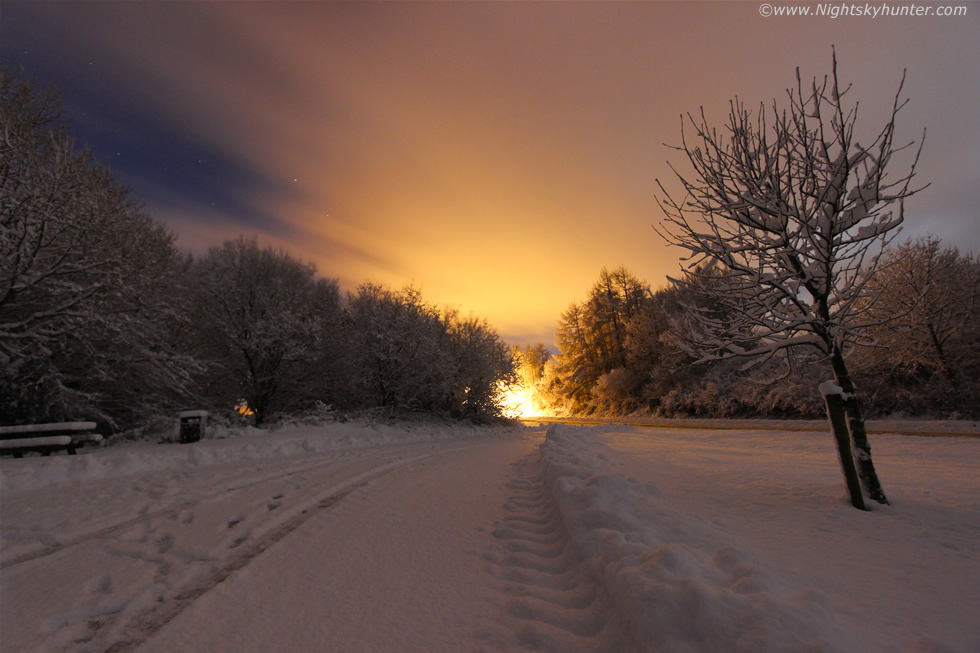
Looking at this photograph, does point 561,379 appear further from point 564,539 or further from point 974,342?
point 564,539

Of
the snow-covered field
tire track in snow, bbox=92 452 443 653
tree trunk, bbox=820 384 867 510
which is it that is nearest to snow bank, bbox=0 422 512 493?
the snow-covered field

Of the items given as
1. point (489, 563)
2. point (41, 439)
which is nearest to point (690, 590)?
point (489, 563)

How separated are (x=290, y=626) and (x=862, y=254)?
315 inches

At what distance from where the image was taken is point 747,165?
6.20 m

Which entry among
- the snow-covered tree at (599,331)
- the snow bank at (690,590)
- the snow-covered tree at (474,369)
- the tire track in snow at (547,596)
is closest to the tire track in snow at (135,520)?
the tire track in snow at (547,596)

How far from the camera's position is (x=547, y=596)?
123 inches

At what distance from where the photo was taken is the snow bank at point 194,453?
7.57m

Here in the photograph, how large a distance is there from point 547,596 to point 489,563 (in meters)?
0.83

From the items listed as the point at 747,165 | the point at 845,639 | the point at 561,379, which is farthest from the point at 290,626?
the point at 561,379

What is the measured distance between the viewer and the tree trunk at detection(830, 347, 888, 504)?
550 cm

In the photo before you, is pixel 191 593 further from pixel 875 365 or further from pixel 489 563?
pixel 875 365

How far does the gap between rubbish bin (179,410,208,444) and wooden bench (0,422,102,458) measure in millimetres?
2043

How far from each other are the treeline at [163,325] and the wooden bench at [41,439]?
1.29 metres

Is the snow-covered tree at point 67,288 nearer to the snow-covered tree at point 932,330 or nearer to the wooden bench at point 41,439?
the wooden bench at point 41,439
